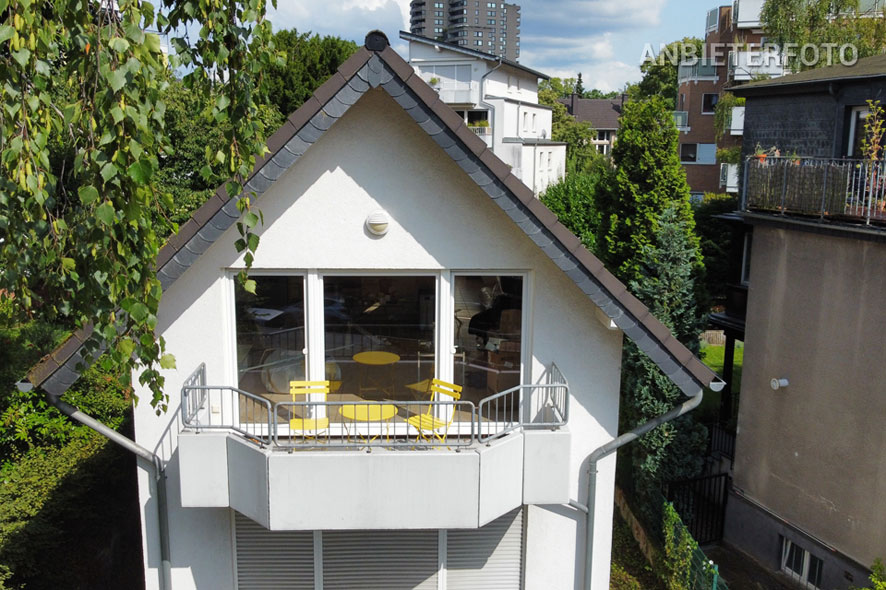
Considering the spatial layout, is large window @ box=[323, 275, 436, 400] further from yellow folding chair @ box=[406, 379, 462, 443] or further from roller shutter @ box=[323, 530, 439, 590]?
roller shutter @ box=[323, 530, 439, 590]

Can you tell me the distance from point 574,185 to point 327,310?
72.0 feet

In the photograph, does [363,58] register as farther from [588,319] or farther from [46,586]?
[46,586]

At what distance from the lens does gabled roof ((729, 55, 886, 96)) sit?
13.1 metres

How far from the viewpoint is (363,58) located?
707cm

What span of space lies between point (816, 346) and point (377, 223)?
783 cm

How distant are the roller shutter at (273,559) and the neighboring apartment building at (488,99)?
42994 millimetres

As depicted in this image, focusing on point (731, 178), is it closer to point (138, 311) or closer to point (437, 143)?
point (437, 143)

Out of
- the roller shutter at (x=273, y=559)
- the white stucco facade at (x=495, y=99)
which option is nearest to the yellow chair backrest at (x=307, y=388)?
the roller shutter at (x=273, y=559)

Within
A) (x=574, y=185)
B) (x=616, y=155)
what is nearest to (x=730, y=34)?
(x=574, y=185)

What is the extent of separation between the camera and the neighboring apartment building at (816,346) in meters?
11.0

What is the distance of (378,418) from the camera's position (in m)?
8.11

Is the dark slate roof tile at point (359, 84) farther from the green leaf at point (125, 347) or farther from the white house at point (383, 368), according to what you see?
the green leaf at point (125, 347)

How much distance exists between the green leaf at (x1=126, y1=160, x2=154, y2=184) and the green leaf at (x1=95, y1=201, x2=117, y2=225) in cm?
20

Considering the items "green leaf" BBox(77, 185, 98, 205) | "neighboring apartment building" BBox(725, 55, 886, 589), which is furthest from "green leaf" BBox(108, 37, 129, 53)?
"neighboring apartment building" BBox(725, 55, 886, 589)
